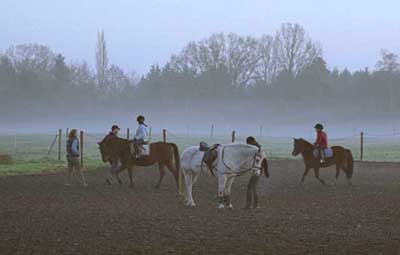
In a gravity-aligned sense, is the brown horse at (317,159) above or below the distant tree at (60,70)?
below

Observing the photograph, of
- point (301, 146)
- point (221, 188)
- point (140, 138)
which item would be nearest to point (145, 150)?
point (140, 138)

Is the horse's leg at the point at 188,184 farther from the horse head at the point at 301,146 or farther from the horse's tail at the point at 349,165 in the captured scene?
the horse's tail at the point at 349,165

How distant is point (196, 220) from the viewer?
11.7 metres

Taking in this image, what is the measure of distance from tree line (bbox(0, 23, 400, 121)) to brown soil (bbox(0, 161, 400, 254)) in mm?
63473

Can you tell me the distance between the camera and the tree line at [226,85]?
267ft

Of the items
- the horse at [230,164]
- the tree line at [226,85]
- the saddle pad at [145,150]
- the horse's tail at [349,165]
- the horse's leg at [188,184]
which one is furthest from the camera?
the tree line at [226,85]

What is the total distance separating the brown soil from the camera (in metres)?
9.13

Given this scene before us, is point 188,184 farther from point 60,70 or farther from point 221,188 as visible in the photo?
point 60,70

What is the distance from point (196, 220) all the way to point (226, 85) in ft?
241

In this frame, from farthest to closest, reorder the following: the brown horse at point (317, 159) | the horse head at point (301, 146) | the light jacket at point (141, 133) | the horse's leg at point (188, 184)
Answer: the horse head at point (301, 146), the brown horse at point (317, 159), the light jacket at point (141, 133), the horse's leg at point (188, 184)

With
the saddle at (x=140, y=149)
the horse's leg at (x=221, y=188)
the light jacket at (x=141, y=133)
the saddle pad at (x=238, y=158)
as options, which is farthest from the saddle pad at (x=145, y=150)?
the saddle pad at (x=238, y=158)

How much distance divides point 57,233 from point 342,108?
243 ft

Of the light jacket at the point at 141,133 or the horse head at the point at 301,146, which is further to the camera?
the horse head at the point at 301,146

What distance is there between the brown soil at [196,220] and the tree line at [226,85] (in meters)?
63.5
